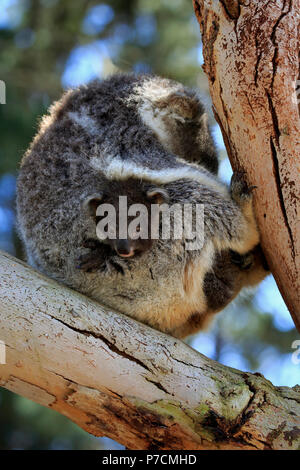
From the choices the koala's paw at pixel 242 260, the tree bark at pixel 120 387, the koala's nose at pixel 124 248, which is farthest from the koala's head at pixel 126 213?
the koala's paw at pixel 242 260

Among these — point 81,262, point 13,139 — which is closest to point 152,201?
point 81,262

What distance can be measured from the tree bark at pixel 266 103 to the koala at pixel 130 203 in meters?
0.21

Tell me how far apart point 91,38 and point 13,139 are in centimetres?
246

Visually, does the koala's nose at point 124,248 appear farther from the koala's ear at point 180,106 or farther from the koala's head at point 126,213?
the koala's ear at point 180,106

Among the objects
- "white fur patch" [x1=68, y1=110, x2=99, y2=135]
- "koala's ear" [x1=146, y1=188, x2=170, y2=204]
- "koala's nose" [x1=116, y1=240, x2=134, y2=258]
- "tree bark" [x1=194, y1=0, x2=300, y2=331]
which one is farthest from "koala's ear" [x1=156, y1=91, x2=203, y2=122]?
"koala's nose" [x1=116, y1=240, x2=134, y2=258]

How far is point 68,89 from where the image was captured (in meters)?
4.77

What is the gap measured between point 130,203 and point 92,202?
261 mm

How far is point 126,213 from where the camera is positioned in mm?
3607

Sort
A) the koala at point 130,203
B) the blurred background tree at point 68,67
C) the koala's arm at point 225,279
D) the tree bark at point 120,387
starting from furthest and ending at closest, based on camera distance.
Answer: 1. the blurred background tree at point 68,67
2. the koala's arm at point 225,279
3. the koala at point 130,203
4. the tree bark at point 120,387

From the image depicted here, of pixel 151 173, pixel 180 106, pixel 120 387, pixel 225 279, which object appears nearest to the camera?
pixel 120 387

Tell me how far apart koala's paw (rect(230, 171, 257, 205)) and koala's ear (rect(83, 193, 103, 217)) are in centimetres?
91

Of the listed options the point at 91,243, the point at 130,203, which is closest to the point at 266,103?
the point at 130,203

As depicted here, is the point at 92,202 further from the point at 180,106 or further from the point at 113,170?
the point at 180,106

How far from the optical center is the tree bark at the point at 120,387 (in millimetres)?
2924
